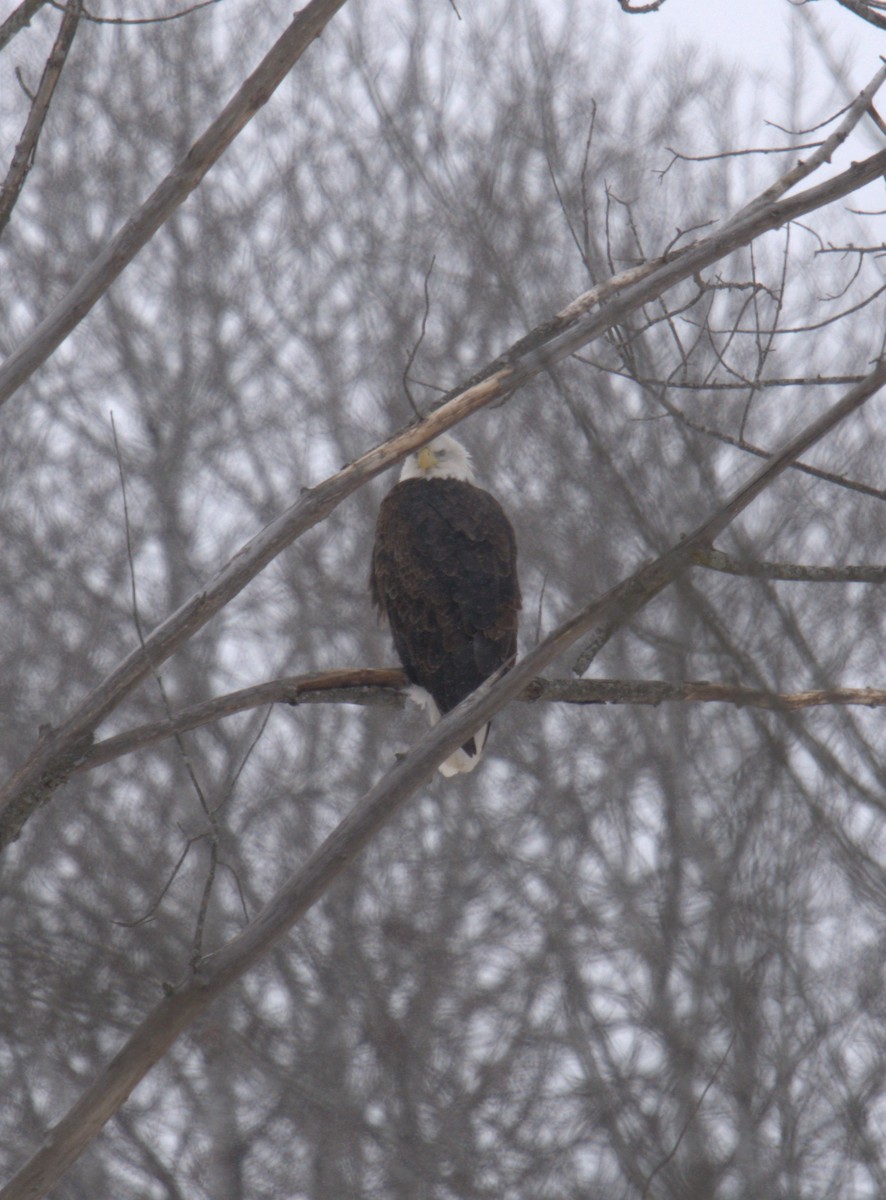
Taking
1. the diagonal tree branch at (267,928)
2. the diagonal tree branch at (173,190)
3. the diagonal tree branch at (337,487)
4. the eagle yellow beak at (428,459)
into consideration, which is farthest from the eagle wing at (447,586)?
the diagonal tree branch at (173,190)

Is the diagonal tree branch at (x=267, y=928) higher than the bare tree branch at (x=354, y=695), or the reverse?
the bare tree branch at (x=354, y=695)

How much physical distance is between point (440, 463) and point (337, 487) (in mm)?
2342

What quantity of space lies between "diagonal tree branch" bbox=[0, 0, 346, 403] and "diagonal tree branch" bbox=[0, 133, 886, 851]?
697 millimetres

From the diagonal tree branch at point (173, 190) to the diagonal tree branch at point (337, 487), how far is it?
2.29ft

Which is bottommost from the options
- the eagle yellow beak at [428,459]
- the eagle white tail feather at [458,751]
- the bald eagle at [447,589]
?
the eagle white tail feather at [458,751]

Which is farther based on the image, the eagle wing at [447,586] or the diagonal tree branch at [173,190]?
the eagle wing at [447,586]

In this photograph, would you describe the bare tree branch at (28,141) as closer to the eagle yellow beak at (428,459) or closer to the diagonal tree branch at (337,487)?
the diagonal tree branch at (337,487)

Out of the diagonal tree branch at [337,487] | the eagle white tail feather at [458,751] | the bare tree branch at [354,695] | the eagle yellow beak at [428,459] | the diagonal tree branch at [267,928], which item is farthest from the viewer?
the eagle yellow beak at [428,459]

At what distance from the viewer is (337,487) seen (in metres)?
3.04

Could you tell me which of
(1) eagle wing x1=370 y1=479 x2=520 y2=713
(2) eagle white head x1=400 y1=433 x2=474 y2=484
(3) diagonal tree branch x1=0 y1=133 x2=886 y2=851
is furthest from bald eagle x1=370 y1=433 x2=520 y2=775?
(3) diagonal tree branch x1=0 y1=133 x2=886 y2=851

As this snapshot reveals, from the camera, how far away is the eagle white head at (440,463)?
5.29 m

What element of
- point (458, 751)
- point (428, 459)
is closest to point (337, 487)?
point (458, 751)

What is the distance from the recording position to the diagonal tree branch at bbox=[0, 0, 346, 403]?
8.16ft

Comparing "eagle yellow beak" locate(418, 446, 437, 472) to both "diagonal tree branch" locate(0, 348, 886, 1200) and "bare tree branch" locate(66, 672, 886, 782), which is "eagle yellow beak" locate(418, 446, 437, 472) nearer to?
"bare tree branch" locate(66, 672, 886, 782)
